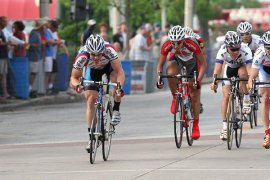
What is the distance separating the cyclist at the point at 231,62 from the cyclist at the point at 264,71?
604mm

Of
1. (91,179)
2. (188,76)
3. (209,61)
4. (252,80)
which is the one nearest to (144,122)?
(188,76)

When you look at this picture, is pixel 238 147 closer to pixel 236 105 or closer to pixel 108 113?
pixel 236 105

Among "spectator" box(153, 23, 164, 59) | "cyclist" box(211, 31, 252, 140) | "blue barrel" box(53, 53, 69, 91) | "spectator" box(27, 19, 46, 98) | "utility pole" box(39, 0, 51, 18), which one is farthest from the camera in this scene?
"spectator" box(153, 23, 164, 59)

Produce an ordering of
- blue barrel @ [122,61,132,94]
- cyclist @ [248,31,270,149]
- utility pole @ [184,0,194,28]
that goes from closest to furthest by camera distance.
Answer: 1. cyclist @ [248,31,270,149]
2. blue barrel @ [122,61,132,94]
3. utility pole @ [184,0,194,28]

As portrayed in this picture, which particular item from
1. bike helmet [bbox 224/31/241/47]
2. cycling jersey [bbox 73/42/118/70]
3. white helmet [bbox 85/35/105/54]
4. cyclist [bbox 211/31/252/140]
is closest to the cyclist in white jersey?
cyclist [bbox 211/31/252/140]

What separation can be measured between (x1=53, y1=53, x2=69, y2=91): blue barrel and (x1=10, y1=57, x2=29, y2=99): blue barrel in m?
2.66

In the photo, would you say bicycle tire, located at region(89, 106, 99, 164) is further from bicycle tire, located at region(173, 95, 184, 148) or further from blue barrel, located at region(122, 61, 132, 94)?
blue barrel, located at region(122, 61, 132, 94)

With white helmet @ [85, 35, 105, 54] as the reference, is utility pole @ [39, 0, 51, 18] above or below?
above

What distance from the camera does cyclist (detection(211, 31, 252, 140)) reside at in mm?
15797

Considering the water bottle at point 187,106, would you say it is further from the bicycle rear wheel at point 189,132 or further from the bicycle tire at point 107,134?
the bicycle tire at point 107,134

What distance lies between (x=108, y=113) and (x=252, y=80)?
81.0 inches

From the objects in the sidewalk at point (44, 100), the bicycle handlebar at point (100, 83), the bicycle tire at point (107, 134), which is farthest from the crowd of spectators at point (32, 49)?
the bicycle handlebar at point (100, 83)

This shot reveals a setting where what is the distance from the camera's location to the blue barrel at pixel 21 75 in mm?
24791

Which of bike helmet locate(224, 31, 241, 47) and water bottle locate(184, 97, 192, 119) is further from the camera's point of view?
water bottle locate(184, 97, 192, 119)
